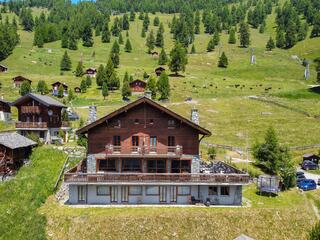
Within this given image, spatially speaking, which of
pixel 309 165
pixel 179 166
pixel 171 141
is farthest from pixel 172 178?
pixel 309 165

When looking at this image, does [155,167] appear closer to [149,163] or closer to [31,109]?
[149,163]

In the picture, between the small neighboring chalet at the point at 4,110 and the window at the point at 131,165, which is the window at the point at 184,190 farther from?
the small neighboring chalet at the point at 4,110

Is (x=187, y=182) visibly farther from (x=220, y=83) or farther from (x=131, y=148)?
(x=220, y=83)

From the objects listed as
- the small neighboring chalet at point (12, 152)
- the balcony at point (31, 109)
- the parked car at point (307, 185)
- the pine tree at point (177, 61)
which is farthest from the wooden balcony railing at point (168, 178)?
the pine tree at point (177, 61)

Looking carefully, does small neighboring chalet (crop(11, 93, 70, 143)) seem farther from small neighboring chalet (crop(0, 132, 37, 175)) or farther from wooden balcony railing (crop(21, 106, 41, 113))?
small neighboring chalet (crop(0, 132, 37, 175))

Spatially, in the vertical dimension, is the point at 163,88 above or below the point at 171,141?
above

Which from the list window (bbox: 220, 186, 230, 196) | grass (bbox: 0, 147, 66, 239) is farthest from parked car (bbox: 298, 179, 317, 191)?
grass (bbox: 0, 147, 66, 239)

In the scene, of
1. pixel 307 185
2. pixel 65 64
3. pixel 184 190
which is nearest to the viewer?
A: pixel 184 190
